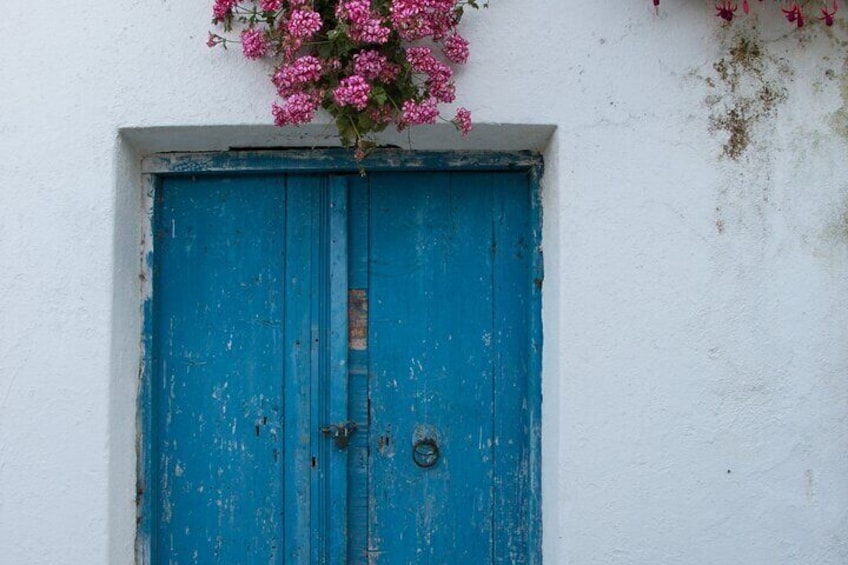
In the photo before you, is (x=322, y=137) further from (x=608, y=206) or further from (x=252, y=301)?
(x=608, y=206)

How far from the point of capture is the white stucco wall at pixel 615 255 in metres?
2.37

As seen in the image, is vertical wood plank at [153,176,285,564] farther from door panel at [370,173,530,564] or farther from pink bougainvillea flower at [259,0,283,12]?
pink bougainvillea flower at [259,0,283,12]

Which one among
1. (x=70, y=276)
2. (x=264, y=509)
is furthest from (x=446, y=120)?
(x=264, y=509)

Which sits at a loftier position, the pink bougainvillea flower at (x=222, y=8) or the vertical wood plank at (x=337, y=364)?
the pink bougainvillea flower at (x=222, y=8)

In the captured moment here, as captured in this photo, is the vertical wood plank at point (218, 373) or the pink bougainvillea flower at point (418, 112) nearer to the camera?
the pink bougainvillea flower at point (418, 112)

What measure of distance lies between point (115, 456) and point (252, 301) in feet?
2.18

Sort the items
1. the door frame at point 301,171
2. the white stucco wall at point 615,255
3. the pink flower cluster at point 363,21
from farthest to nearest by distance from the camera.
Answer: the door frame at point 301,171
the white stucco wall at point 615,255
the pink flower cluster at point 363,21

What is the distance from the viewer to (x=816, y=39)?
2.42 metres

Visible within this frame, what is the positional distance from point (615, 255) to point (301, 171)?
1103 mm

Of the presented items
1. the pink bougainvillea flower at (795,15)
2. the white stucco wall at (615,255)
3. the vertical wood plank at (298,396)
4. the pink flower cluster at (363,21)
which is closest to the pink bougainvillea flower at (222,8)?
the white stucco wall at (615,255)

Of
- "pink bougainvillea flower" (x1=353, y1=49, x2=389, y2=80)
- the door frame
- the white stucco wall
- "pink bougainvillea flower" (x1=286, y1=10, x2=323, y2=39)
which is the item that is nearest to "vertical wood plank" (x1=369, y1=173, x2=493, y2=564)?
the door frame

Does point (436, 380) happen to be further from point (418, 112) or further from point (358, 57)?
point (358, 57)

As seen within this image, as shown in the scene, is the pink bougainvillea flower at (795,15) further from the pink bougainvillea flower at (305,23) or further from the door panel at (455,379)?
the pink bougainvillea flower at (305,23)

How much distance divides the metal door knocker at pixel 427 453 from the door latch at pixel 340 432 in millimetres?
226
